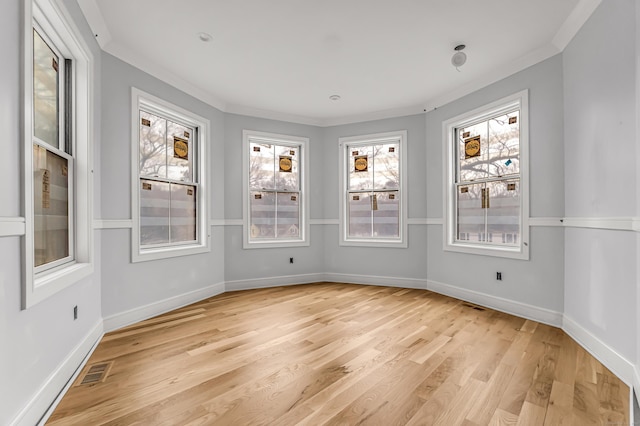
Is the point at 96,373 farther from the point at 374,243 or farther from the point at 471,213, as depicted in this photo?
the point at 471,213

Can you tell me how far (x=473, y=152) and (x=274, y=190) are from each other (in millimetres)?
2823

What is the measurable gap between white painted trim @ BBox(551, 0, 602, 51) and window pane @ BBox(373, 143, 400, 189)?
225 cm

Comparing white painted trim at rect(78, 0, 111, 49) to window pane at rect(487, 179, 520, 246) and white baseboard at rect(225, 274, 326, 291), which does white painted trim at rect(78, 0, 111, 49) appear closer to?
white baseboard at rect(225, 274, 326, 291)

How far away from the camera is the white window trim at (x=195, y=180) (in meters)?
3.18

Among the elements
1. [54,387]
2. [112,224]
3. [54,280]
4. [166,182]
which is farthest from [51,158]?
[166,182]

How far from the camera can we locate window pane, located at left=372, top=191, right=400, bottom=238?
191 inches

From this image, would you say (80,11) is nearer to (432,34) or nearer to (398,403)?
(432,34)

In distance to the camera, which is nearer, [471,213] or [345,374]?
[345,374]

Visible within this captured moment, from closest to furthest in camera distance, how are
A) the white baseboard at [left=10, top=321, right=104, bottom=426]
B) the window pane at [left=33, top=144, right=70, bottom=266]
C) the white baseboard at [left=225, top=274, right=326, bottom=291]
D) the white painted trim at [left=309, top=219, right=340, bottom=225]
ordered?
the white baseboard at [left=10, top=321, right=104, bottom=426], the window pane at [left=33, top=144, right=70, bottom=266], the white baseboard at [left=225, top=274, right=326, bottom=291], the white painted trim at [left=309, top=219, right=340, bottom=225]

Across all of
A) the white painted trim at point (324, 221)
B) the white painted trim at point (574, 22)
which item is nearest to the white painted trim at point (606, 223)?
the white painted trim at point (574, 22)

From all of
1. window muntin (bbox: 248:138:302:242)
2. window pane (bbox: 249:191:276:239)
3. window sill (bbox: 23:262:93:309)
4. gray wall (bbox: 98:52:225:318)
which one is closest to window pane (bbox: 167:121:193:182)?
gray wall (bbox: 98:52:225:318)

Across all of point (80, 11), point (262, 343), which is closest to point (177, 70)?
point (80, 11)

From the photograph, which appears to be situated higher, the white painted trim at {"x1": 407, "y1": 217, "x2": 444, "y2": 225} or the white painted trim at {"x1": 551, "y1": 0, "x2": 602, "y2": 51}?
the white painted trim at {"x1": 551, "y1": 0, "x2": 602, "y2": 51}

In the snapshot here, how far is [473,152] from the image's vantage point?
13.0ft
